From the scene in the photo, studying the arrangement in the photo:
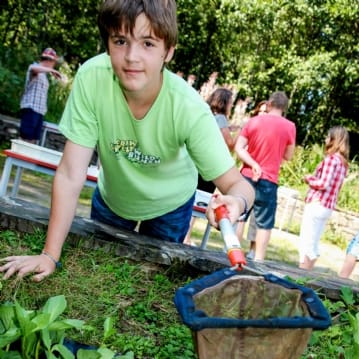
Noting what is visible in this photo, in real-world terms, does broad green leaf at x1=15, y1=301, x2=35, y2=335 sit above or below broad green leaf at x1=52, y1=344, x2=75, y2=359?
above

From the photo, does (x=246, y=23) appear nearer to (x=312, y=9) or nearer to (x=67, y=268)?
(x=312, y=9)

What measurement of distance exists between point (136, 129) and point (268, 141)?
10.1 ft

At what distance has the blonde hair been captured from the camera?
4.74 metres

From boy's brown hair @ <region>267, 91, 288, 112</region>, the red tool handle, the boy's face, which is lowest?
the red tool handle

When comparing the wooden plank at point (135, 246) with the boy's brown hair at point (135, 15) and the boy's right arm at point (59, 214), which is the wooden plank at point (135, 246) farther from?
the boy's brown hair at point (135, 15)

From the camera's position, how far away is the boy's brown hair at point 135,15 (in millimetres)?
1550

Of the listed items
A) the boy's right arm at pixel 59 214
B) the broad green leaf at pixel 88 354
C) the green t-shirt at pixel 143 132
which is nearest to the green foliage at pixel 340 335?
the green t-shirt at pixel 143 132

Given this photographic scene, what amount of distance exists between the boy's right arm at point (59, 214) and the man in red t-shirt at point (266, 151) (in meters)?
3.05

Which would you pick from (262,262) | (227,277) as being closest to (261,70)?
(262,262)

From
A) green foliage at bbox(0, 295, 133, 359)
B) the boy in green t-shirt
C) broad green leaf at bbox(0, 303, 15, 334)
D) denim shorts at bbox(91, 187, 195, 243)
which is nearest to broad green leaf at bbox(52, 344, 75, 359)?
green foliage at bbox(0, 295, 133, 359)

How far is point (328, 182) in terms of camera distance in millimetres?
4656

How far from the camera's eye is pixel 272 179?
481 centimetres

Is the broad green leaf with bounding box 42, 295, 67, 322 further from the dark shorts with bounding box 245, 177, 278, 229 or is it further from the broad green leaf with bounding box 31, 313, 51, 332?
the dark shorts with bounding box 245, 177, 278, 229

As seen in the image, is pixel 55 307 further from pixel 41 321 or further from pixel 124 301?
pixel 124 301
